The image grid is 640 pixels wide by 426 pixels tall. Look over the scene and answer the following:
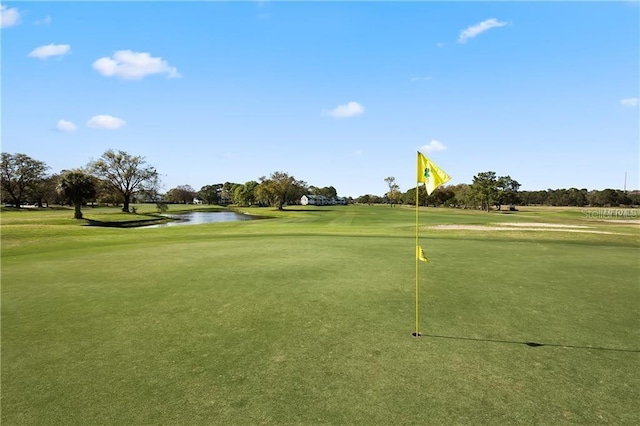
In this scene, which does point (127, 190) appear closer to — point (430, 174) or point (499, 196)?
point (430, 174)

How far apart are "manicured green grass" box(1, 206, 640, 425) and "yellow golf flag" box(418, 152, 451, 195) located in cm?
301

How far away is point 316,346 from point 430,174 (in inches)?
165

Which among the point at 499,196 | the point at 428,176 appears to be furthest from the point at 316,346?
the point at 499,196

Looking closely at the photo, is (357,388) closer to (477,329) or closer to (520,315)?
(477,329)

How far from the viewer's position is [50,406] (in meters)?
4.45

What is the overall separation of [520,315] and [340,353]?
4.73 metres

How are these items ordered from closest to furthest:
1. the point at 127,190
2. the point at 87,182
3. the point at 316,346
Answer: the point at 316,346 < the point at 87,182 < the point at 127,190

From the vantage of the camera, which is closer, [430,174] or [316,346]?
[316,346]

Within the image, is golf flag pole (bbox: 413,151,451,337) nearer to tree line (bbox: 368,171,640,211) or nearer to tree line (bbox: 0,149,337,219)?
tree line (bbox: 0,149,337,219)

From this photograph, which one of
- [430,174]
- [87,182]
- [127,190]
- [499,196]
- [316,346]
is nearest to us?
[316,346]

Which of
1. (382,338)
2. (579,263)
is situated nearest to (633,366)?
(382,338)

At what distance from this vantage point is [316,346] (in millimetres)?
6211

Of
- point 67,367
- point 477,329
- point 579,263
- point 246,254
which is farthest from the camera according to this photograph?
point 246,254

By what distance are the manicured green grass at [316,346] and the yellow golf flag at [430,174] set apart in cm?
301
